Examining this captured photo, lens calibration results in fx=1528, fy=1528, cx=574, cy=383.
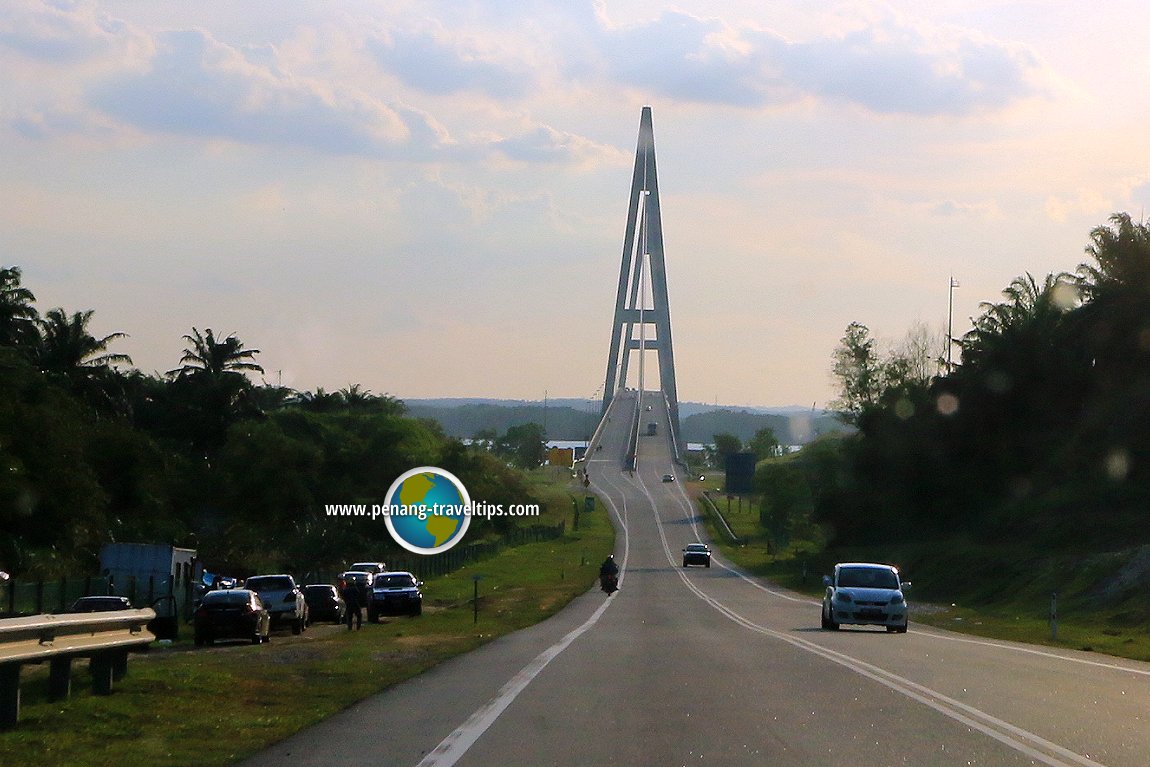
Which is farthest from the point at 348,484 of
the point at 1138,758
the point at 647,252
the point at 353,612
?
the point at 1138,758

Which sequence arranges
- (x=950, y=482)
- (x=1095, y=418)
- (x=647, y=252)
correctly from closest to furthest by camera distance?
(x=1095, y=418), (x=950, y=482), (x=647, y=252)

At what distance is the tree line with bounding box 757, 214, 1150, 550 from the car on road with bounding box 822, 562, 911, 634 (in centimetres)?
2073

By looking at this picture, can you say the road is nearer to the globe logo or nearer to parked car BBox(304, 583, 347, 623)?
parked car BBox(304, 583, 347, 623)

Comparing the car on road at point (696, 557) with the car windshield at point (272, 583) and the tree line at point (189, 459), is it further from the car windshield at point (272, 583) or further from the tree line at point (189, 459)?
the car windshield at point (272, 583)

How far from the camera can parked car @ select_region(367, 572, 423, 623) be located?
4266cm

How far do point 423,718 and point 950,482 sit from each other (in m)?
64.5

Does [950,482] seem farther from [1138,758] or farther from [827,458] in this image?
[1138,758]

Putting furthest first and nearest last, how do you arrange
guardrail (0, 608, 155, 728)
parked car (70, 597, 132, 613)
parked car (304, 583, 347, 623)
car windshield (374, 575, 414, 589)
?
car windshield (374, 575, 414, 589) → parked car (304, 583, 347, 623) → parked car (70, 597, 132, 613) → guardrail (0, 608, 155, 728)

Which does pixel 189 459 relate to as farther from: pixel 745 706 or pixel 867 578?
pixel 745 706

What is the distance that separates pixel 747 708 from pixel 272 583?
82.1 feet

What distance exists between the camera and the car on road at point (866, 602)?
102ft

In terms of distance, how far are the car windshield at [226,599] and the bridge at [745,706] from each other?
615 centimetres

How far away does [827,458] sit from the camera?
381 feet

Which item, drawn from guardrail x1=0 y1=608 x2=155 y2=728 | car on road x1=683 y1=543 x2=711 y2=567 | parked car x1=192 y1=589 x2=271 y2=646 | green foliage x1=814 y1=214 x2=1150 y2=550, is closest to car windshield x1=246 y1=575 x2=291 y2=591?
parked car x1=192 y1=589 x2=271 y2=646
